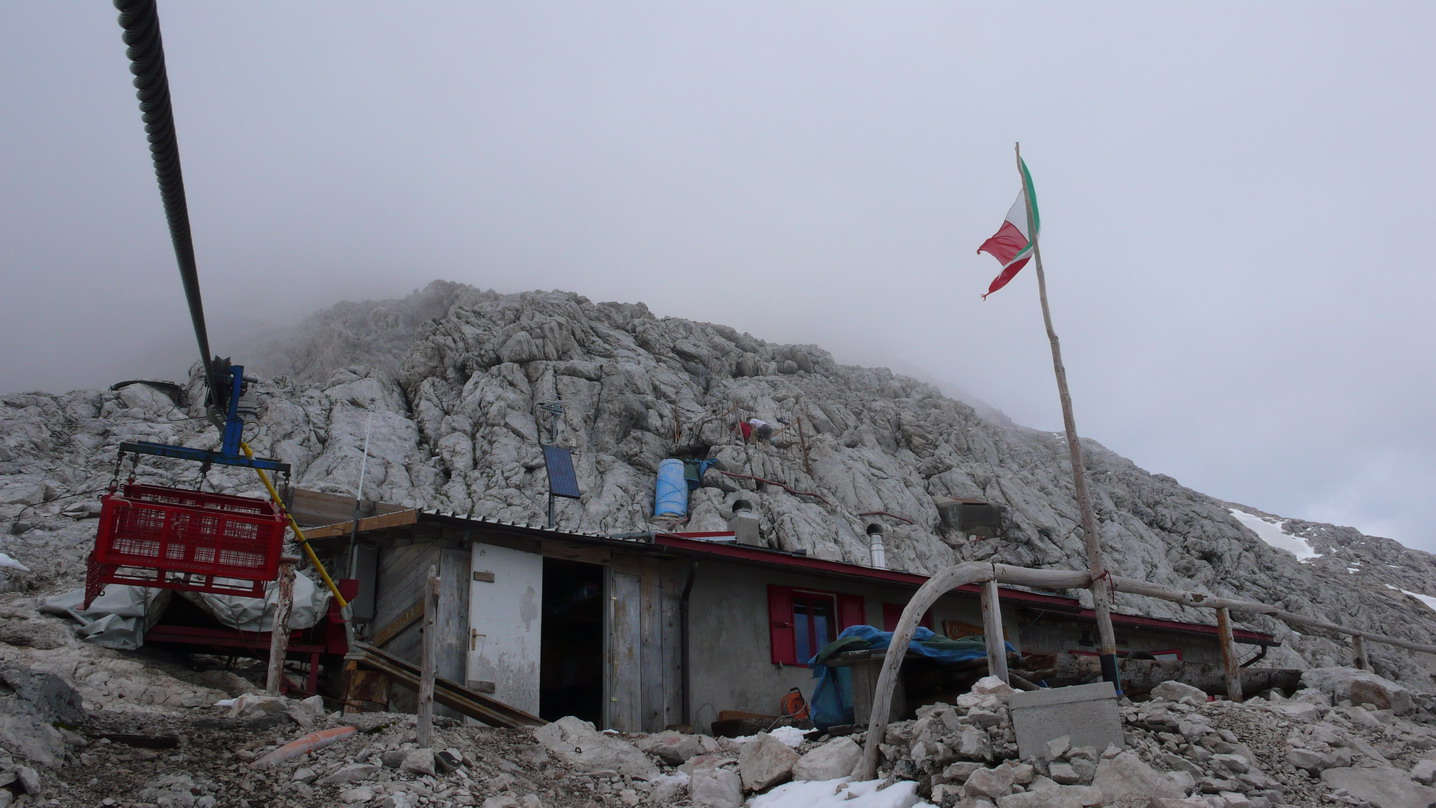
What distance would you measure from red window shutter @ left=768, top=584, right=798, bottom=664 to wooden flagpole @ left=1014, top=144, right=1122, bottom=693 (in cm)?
749

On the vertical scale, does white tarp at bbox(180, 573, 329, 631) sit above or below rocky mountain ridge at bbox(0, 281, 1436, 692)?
below

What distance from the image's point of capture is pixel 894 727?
27.5 feet

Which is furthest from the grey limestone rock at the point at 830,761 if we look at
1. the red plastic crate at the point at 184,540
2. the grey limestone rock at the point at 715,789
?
the red plastic crate at the point at 184,540

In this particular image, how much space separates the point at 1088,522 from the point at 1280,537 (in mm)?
83519

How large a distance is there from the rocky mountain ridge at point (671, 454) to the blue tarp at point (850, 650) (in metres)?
22.3

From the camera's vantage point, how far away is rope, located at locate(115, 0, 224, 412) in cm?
277

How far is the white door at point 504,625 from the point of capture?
14516 mm

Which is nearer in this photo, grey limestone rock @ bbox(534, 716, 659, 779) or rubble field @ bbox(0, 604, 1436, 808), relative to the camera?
rubble field @ bbox(0, 604, 1436, 808)

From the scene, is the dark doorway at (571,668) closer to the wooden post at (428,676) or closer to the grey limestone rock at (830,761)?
the wooden post at (428,676)

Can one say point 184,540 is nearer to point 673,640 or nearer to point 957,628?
point 673,640

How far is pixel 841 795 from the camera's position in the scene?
25.7 ft

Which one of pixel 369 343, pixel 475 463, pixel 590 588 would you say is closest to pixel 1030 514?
pixel 475 463

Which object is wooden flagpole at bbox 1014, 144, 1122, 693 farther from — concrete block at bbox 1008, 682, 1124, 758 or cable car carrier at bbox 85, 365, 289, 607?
cable car carrier at bbox 85, 365, 289, 607

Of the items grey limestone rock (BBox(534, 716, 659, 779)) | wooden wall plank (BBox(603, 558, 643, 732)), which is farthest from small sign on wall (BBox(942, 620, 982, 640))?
grey limestone rock (BBox(534, 716, 659, 779))
